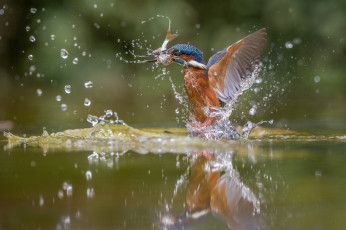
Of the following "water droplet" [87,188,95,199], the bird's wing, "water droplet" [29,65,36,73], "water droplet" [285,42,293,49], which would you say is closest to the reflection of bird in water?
"water droplet" [87,188,95,199]

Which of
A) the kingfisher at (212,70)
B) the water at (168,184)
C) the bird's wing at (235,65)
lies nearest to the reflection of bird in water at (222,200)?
the water at (168,184)

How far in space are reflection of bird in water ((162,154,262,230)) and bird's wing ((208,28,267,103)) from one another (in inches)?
57.2

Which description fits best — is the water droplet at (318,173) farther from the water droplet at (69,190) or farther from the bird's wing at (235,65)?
the bird's wing at (235,65)

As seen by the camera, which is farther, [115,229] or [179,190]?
[179,190]

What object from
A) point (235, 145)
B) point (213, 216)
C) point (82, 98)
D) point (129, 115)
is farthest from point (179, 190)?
point (82, 98)

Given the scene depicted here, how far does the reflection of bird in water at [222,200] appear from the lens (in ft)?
4.08

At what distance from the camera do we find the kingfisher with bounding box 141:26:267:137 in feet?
10.6

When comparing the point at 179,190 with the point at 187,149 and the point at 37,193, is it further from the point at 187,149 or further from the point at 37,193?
the point at 187,149

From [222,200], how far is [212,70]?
1.98 metres

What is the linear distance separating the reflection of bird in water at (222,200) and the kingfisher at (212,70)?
51.6 inches

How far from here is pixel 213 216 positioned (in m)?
1.28

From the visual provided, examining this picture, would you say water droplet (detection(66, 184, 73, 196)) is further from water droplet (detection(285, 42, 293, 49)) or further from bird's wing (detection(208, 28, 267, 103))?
water droplet (detection(285, 42, 293, 49))

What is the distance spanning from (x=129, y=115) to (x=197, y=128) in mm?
2165

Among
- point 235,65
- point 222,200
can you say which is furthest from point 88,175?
point 235,65
